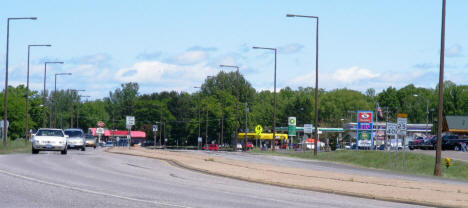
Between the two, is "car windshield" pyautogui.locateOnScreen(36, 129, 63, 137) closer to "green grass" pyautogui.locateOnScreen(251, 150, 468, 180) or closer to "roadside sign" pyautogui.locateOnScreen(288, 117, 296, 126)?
"green grass" pyautogui.locateOnScreen(251, 150, 468, 180)

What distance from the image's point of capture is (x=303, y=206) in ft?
53.0

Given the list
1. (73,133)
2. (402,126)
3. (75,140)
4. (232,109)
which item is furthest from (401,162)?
(232,109)

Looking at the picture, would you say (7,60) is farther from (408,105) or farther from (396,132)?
(408,105)

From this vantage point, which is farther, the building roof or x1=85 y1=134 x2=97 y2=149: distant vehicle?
the building roof

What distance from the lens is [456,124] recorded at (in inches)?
4732

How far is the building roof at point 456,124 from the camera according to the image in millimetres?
118938

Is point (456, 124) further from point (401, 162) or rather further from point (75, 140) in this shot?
point (75, 140)

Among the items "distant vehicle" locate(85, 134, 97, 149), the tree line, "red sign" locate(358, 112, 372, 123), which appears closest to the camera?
"distant vehicle" locate(85, 134, 97, 149)

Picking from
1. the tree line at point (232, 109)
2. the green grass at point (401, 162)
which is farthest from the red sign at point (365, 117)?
the tree line at point (232, 109)

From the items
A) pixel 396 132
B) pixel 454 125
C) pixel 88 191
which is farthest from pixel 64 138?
pixel 454 125

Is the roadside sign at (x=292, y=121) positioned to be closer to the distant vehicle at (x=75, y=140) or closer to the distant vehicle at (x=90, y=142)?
the distant vehicle at (x=90, y=142)

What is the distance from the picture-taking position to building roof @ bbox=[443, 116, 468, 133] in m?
119

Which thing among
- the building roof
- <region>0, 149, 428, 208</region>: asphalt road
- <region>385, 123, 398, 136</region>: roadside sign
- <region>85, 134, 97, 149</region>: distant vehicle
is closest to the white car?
<region>385, 123, 398, 136</region>: roadside sign

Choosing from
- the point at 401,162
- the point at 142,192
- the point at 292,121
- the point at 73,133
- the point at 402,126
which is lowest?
the point at 401,162
